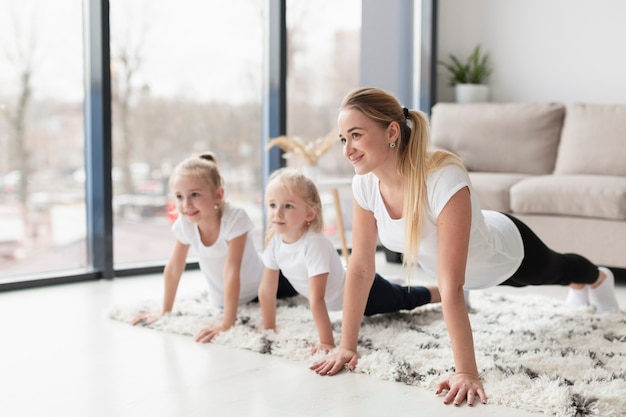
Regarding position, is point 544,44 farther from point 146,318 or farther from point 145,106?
point 146,318

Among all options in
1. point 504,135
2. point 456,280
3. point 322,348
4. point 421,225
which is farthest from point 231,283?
point 504,135

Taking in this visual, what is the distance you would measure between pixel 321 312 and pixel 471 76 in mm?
3120

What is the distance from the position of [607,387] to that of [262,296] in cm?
115

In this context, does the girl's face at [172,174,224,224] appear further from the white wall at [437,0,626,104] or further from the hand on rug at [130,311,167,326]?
the white wall at [437,0,626,104]

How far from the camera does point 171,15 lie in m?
3.93

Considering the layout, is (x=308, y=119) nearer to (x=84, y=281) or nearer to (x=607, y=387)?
(x=84, y=281)

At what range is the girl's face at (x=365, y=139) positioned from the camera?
207cm

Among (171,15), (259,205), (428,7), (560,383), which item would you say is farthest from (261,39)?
(560,383)

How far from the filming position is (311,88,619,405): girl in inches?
79.2

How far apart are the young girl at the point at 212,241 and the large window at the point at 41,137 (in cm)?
104

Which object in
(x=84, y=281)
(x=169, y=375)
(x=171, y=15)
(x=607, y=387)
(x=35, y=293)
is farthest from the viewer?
(x=171, y=15)

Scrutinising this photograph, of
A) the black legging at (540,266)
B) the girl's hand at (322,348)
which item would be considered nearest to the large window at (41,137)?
the girl's hand at (322,348)

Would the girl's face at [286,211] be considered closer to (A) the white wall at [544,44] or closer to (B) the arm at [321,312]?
(B) the arm at [321,312]

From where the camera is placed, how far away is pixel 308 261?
2.49 metres
